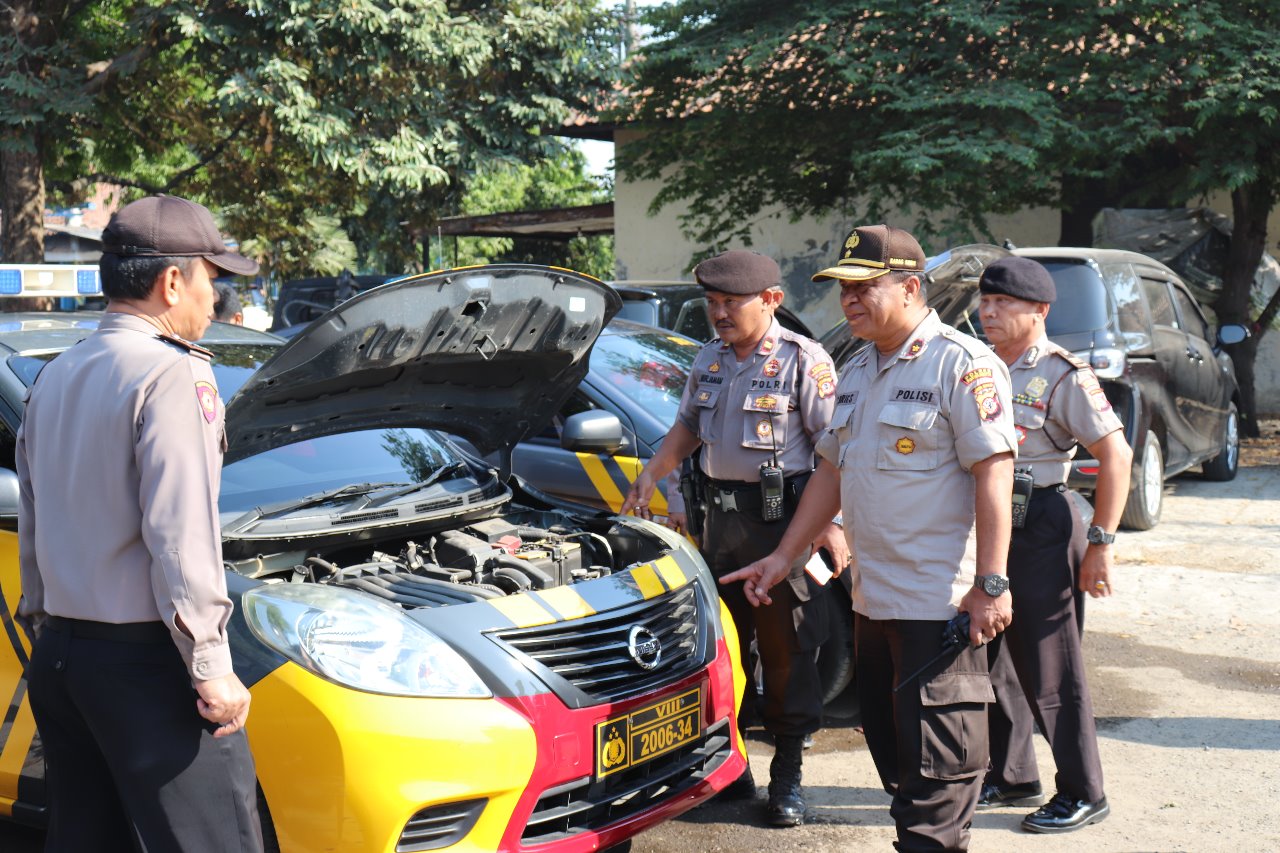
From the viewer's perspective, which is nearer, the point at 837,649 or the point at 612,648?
the point at 612,648

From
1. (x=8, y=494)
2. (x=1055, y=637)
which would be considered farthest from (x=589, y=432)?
(x=8, y=494)

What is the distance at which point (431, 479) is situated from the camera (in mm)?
4148

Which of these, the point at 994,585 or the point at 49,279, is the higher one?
the point at 49,279

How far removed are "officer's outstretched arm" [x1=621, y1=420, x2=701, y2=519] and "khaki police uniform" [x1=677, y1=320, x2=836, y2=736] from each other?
0.72 ft

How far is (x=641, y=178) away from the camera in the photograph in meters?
15.5

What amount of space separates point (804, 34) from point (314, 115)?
503 cm

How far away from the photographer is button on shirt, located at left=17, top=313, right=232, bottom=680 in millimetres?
2283

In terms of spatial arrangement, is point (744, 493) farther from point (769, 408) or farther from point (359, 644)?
point (359, 644)

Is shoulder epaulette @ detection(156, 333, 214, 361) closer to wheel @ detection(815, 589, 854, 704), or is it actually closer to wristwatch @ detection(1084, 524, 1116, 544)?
wristwatch @ detection(1084, 524, 1116, 544)

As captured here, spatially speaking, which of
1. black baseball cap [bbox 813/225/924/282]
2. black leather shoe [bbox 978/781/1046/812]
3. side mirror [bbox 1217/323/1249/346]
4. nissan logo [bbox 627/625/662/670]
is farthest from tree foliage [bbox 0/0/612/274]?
black leather shoe [bbox 978/781/1046/812]

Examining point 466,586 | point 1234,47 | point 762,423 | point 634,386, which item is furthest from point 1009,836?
point 1234,47

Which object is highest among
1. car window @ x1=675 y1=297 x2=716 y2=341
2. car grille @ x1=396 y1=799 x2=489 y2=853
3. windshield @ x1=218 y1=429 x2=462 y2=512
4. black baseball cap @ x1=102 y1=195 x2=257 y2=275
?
black baseball cap @ x1=102 y1=195 x2=257 y2=275

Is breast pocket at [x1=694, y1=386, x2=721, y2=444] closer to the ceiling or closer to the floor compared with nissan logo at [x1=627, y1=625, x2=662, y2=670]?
closer to the ceiling

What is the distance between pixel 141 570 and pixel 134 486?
16 centimetres
